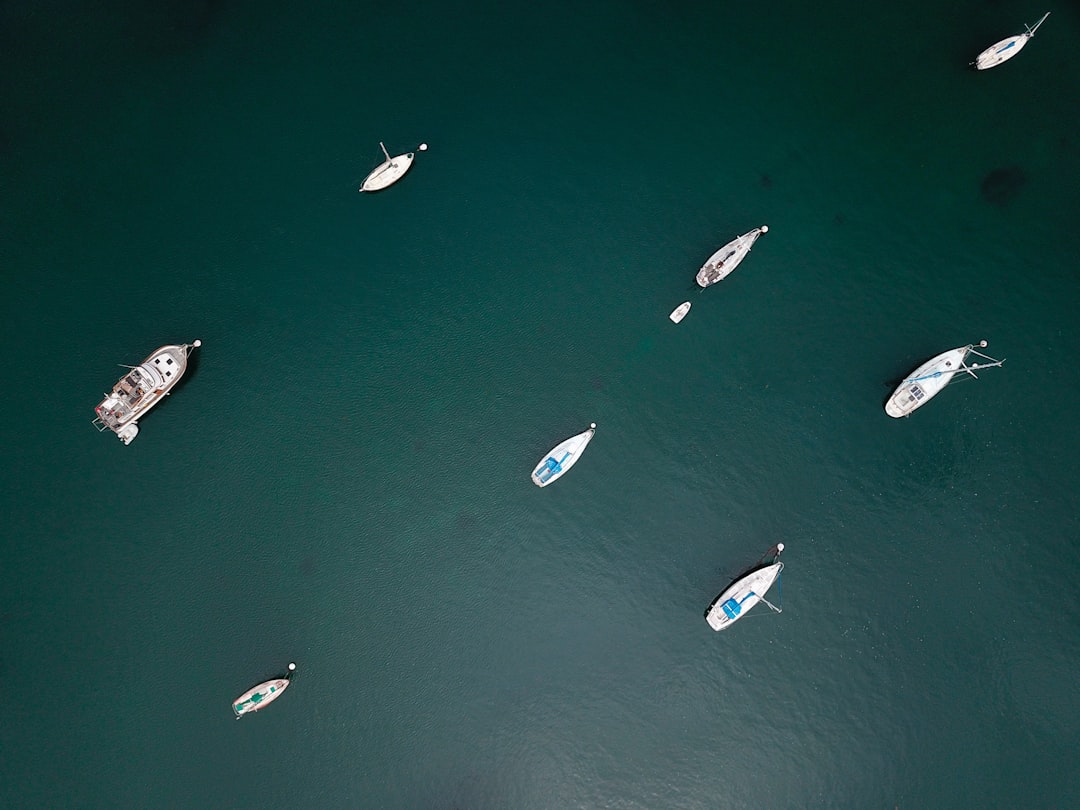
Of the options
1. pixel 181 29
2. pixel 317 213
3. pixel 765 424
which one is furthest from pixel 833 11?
pixel 181 29

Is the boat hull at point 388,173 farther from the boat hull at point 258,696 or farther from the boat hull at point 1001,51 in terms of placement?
the boat hull at point 1001,51

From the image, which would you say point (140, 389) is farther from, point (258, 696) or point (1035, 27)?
point (1035, 27)

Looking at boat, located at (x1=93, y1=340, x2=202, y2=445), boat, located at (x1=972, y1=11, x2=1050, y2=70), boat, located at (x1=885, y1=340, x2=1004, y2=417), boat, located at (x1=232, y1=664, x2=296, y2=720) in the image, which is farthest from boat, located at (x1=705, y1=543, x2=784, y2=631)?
boat, located at (x1=93, y1=340, x2=202, y2=445)

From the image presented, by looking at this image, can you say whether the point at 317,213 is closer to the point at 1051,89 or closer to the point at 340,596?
the point at 340,596

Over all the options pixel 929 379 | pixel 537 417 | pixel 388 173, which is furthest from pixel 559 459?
pixel 929 379

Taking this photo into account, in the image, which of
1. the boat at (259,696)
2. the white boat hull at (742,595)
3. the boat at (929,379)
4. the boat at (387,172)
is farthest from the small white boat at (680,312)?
the boat at (259,696)

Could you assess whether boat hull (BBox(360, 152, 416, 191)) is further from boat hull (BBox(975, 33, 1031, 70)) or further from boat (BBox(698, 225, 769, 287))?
boat hull (BBox(975, 33, 1031, 70))
